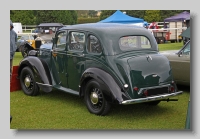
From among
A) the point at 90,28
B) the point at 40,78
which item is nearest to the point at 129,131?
the point at 90,28

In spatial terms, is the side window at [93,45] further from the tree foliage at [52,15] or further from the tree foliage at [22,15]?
the tree foliage at [22,15]

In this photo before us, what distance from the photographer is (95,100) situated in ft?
20.8

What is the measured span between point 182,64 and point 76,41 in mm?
2669

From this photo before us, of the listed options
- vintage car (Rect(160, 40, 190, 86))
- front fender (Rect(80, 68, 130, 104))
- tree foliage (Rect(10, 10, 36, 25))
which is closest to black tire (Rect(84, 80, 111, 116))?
front fender (Rect(80, 68, 130, 104))

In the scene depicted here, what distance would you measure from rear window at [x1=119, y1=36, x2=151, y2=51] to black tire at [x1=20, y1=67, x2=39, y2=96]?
2.53 meters

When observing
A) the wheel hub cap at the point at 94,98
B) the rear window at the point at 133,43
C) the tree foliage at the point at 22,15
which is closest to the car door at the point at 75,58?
the wheel hub cap at the point at 94,98

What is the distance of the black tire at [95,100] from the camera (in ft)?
Answer: 20.3

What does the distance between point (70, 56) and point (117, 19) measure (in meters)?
13.7

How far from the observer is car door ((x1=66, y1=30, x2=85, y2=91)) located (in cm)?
679

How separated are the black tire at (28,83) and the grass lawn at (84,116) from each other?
10.6 inches

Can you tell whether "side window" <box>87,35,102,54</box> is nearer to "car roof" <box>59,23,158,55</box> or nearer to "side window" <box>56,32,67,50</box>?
"car roof" <box>59,23,158,55</box>

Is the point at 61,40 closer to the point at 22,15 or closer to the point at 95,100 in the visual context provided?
the point at 22,15

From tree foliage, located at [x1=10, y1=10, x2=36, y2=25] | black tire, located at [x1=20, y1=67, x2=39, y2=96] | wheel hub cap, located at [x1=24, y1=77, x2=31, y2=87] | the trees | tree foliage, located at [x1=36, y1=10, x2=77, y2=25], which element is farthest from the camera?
wheel hub cap, located at [x1=24, y1=77, x2=31, y2=87]

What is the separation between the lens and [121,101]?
19.2ft
